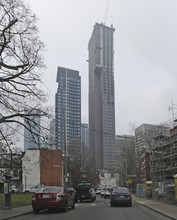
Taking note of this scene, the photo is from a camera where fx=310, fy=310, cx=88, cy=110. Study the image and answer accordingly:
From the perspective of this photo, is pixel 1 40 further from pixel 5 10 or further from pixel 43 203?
pixel 43 203

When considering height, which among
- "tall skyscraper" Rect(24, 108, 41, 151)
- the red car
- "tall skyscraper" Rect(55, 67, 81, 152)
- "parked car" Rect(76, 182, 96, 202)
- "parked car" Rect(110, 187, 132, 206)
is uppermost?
"tall skyscraper" Rect(55, 67, 81, 152)

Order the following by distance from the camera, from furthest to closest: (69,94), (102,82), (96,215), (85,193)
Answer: (102,82) < (85,193) < (69,94) < (96,215)

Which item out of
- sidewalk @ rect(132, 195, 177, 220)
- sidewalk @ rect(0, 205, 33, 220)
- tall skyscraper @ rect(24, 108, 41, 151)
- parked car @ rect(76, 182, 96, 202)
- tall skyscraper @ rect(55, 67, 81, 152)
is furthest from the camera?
parked car @ rect(76, 182, 96, 202)

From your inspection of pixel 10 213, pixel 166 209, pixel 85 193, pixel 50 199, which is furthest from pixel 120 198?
pixel 10 213

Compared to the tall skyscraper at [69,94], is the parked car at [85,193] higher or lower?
lower

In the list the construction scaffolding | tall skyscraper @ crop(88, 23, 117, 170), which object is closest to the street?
tall skyscraper @ crop(88, 23, 117, 170)

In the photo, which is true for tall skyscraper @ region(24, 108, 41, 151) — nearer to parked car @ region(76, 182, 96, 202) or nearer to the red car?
the red car

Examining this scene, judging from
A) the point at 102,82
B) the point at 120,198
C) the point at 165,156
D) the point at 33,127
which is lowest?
the point at 120,198

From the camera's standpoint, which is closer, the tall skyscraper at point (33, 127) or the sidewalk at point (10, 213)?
the sidewalk at point (10, 213)

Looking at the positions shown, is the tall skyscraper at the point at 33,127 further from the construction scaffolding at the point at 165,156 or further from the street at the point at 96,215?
the construction scaffolding at the point at 165,156

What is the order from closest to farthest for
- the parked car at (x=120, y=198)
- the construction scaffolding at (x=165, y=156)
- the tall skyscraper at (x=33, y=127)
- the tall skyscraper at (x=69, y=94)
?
the tall skyscraper at (x=33, y=127), the parked car at (x=120, y=198), the tall skyscraper at (x=69, y=94), the construction scaffolding at (x=165, y=156)

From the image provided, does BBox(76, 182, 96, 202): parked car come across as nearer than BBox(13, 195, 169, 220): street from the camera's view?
No

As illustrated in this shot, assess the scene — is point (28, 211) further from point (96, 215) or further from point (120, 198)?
point (120, 198)

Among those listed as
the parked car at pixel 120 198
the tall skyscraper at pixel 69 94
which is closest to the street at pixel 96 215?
the parked car at pixel 120 198
